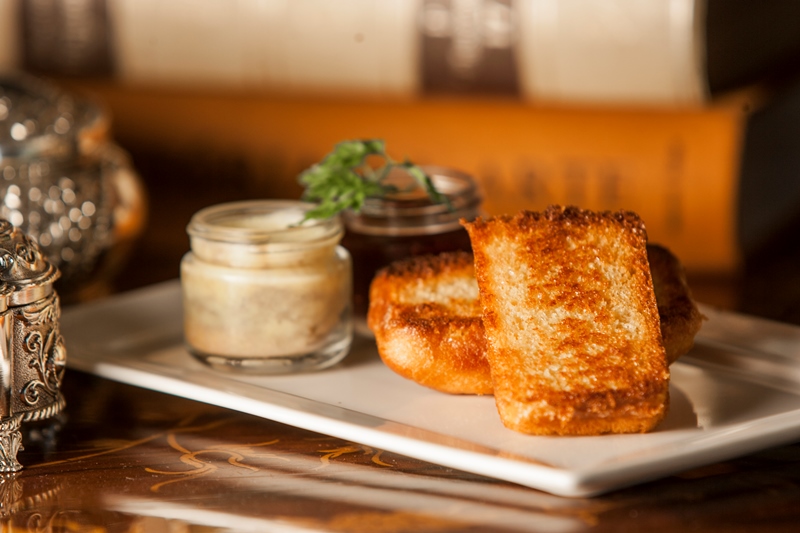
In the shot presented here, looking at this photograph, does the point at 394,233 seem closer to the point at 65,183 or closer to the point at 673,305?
the point at 673,305

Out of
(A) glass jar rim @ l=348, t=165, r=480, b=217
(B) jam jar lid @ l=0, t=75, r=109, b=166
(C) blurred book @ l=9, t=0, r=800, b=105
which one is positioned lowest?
(A) glass jar rim @ l=348, t=165, r=480, b=217

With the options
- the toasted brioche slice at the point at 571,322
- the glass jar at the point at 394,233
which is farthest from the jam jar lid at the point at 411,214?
the toasted brioche slice at the point at 571,322

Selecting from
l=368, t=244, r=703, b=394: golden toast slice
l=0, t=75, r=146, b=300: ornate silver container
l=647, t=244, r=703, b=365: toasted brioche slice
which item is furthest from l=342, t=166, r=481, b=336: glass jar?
l=0, t=75, r=146, b=300: ornate silver container

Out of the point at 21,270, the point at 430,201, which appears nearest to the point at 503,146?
the point at 430,201

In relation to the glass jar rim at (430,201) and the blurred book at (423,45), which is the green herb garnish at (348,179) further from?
the blurred book at (423,45)

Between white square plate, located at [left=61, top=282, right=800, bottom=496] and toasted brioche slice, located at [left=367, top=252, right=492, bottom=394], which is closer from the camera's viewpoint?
white square plate, located at [left=61, top=282, right=800, bottom=496]

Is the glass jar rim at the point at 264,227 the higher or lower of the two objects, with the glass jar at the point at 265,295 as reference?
higher

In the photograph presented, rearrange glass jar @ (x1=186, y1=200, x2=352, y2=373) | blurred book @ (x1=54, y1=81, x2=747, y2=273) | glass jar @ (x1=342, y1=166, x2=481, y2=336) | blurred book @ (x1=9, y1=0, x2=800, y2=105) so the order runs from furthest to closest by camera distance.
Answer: blurred book @ (x1=54, y1=81, x2=747, y2=273)
blurred book @ (x1=9, y1=0, x2=800, y2=105)
glass jar @ (x1=342, y1=166, x2=481, y2=336)
glass jar @ (x1=186, y1=200, x2=352, y2=373)

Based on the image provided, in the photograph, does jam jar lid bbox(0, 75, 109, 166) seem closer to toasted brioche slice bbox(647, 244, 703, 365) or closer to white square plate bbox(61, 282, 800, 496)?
white square plate bbox(61, 282, 800, 496)

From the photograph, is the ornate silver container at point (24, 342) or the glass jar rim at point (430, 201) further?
the glass jar rim at point (430, 201)

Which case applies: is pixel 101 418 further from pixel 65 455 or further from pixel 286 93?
pixel 286 93
